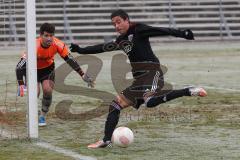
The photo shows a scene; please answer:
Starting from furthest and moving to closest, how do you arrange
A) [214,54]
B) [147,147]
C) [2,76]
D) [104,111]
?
[214,54] < [2,76] < [104,111] < [147,147]

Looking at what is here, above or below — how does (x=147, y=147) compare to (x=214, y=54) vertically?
above

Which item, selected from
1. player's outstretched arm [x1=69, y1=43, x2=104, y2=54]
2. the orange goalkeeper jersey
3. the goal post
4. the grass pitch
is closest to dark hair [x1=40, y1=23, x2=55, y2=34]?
the orange goalkeeper jersey

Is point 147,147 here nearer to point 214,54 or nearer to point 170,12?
point 214,54

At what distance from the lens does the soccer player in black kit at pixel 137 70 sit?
8.47 meters

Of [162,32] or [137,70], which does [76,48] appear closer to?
[137,70]

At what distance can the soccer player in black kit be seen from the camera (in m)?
8.47

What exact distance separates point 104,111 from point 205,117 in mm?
2012

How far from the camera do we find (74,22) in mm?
35750

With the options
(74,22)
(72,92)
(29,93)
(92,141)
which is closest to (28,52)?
(29,93)

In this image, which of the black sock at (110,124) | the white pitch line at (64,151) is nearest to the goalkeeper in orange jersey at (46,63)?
the black sock at (110,124)

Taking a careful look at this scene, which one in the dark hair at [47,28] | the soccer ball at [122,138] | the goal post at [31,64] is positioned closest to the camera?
the soccer ball at [122,138]

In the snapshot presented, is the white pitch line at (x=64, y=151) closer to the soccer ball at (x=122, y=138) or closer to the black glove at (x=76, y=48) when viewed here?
the soccer ball at (x=122, y=138)

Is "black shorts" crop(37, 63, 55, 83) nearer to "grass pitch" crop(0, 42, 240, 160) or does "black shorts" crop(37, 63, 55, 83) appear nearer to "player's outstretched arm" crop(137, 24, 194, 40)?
"grass pitch" crop(0, 42, 240, 160)

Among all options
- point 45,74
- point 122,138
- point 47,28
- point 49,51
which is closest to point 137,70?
point 122,138
